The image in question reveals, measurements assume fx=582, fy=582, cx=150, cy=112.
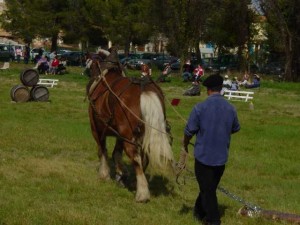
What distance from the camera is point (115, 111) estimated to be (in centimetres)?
806

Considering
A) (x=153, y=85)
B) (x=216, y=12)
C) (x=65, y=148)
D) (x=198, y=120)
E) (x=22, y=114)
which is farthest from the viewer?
(x=216, y=12)

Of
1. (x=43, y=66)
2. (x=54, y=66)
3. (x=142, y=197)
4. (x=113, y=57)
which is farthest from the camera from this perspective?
(x=43, y=66)

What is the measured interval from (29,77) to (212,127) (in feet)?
48.3

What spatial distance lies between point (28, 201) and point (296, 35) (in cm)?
3484

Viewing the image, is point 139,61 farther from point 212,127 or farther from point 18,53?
point 212,127

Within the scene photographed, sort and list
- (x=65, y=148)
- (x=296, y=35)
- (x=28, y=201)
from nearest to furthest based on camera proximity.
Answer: (x=28, y=201) → (x=65, y=148) → (x=296, y=35)

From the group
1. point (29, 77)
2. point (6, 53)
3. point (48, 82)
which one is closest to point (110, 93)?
point (29, 77)

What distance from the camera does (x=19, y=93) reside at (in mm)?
20375

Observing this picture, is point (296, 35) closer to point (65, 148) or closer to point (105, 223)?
point (65, 148)

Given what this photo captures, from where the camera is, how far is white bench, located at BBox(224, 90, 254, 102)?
24559mm

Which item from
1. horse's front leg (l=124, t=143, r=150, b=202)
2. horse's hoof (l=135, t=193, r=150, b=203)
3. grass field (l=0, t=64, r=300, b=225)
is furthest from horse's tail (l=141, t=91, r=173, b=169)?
grass field (l=0, t=64, r=300, b=225)

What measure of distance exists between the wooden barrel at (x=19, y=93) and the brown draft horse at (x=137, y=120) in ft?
39.4

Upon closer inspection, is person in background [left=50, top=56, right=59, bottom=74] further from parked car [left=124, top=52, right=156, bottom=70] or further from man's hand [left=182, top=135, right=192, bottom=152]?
man's hand [left=182, top=135, right=192, bottom=152]

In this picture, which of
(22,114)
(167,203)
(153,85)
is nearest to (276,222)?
(167,203)
